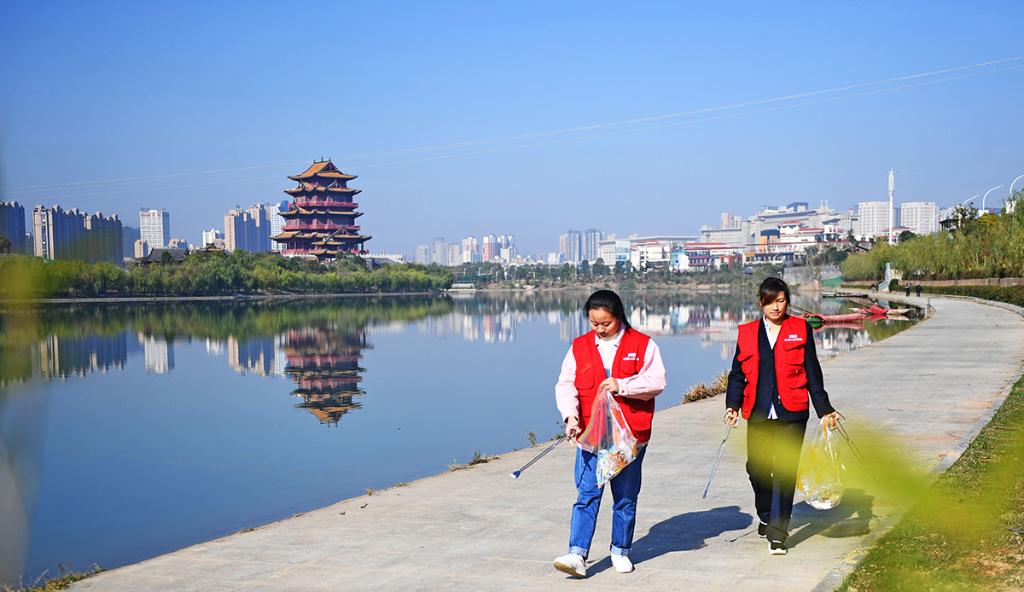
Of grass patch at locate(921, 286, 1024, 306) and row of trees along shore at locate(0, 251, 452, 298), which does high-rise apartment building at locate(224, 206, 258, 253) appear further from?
grass patch at locate(921, 286, 1024, 306)

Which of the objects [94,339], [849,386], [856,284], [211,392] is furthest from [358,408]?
[856,284]

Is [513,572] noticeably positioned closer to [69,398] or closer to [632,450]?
[632,450]

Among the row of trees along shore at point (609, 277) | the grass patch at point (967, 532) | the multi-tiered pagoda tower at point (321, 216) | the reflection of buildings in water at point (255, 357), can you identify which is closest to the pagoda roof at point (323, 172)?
the multi-tiered pagoda tower at point (321, 216)

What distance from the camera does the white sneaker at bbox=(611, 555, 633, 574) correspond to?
4727mm

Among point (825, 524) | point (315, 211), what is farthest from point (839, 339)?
point (315, 211)

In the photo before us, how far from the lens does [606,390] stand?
4.52 meters

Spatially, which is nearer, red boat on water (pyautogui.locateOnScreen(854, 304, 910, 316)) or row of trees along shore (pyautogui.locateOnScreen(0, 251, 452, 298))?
red boat on water (pyautogui.locateOnScreen(854, 304, 910, 316))

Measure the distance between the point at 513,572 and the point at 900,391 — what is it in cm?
814

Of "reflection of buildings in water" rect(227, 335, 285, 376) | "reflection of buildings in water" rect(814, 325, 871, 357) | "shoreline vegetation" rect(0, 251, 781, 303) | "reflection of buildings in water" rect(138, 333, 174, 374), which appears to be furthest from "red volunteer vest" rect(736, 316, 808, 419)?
"shoreline vegetation" rect(0, 251, 781, 303)

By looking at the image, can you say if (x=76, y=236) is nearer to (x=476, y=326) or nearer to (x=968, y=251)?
(x=476, y=326)

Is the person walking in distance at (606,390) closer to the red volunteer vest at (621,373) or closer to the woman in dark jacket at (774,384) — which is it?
the red volunteer vest at (621,373)

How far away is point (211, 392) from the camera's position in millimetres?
22062

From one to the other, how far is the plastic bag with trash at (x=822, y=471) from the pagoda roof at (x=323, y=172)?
10347 centimetres

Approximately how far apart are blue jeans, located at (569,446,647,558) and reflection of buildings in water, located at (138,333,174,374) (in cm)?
2394
